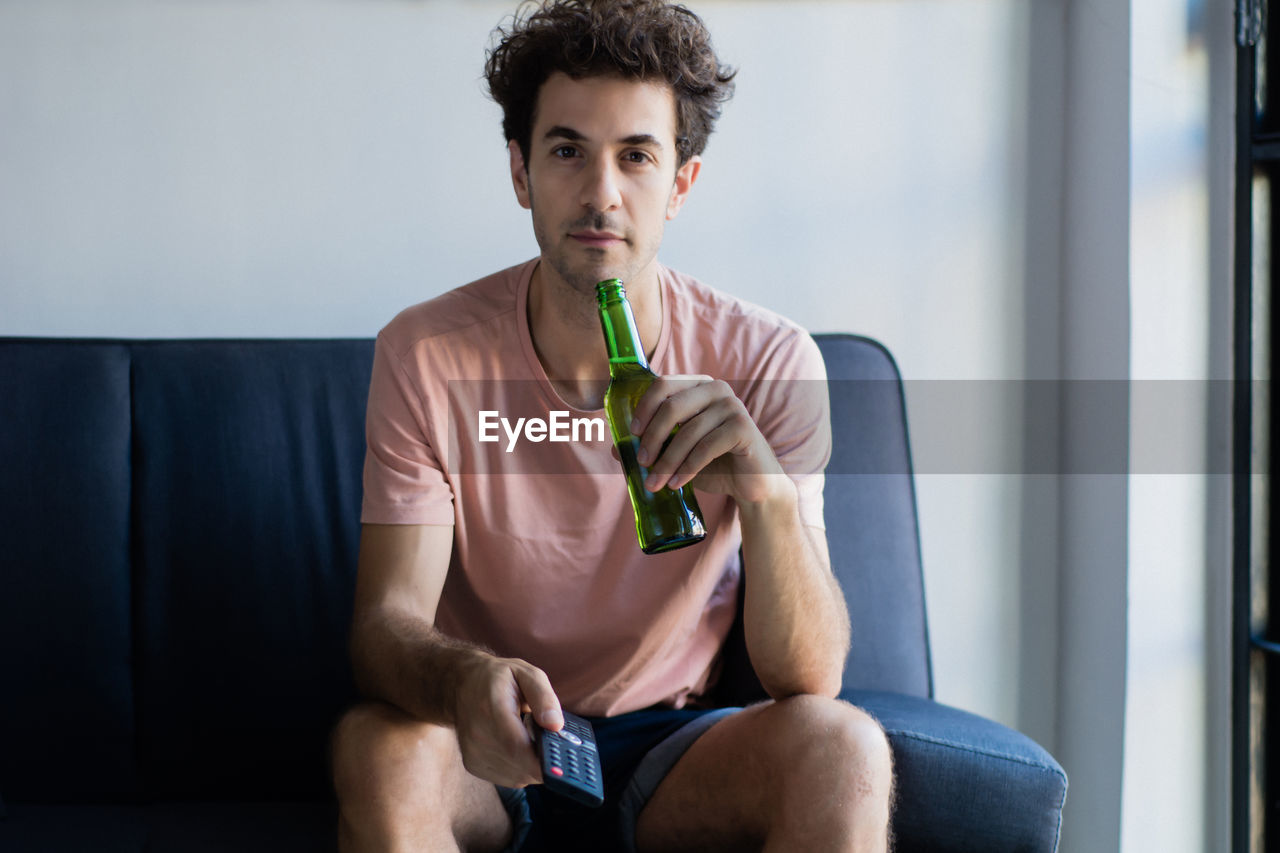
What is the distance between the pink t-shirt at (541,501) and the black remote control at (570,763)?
0.30 meters

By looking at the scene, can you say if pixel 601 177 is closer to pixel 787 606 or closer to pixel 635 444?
pixel 635 444

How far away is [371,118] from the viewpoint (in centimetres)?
185

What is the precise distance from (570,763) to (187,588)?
82 centimetres

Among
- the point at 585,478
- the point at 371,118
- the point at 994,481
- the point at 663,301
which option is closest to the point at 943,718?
the point at 585,478

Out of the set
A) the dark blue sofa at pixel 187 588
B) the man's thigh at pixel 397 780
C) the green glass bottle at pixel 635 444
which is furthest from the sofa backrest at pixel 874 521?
the man's thigh at pixel 397 780

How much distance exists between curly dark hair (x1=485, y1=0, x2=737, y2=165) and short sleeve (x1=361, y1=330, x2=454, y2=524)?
33 centimetres

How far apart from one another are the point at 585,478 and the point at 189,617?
629 millimetres

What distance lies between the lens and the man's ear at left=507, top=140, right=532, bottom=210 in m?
1.43

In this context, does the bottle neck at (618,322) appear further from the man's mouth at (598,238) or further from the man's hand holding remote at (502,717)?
the man's hand holding remote at (502,717)

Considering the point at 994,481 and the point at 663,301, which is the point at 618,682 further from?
the point at 994,481

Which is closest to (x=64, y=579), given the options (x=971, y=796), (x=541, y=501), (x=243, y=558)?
(x=243, y=558)

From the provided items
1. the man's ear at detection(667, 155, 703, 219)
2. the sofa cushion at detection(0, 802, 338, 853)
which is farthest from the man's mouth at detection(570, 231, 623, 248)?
the sofa cushion at detection(0, 802, 338, 853)

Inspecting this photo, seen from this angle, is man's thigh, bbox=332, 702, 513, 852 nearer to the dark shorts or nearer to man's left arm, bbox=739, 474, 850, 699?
the dark shorts

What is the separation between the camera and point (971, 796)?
1.26 metres
